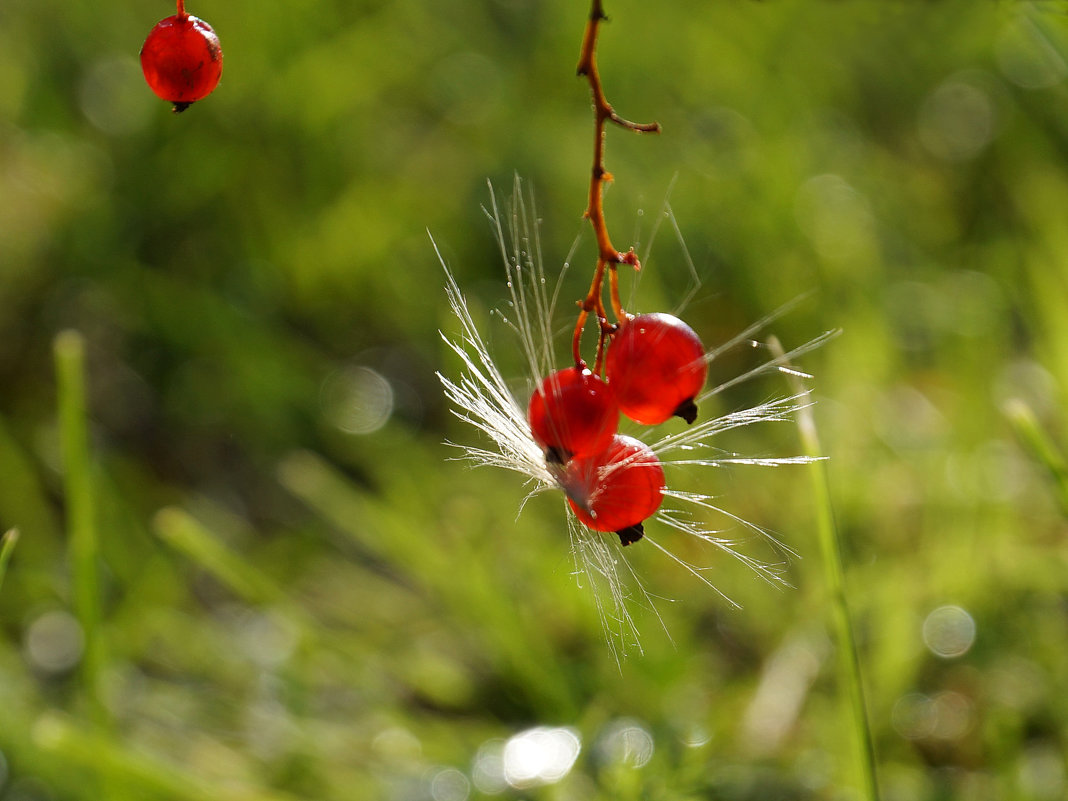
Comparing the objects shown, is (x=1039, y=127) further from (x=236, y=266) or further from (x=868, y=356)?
(x=236, y=266)

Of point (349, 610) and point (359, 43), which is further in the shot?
point (359, 43)

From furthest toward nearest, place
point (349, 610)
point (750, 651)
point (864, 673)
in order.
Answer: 1. point (349, 610)
2. point (750, 651)
3. point (864, 673)

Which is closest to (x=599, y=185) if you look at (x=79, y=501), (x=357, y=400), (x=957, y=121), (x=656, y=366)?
(x=656, y=366)

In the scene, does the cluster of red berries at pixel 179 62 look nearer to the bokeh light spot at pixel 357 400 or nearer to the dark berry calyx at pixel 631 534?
the dark berry calyx at pixel 631 534

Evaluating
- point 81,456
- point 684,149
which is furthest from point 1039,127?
point 81,456

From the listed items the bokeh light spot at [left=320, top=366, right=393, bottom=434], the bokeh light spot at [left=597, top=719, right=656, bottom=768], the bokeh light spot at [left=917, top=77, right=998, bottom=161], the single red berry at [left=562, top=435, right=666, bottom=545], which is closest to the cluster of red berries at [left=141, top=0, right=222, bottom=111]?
the single red berry at [left=562, top=435, right=666, bottom=545]

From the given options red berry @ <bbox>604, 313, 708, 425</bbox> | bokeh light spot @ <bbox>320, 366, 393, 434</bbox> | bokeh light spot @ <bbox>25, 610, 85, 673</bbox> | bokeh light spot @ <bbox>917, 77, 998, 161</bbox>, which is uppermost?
bokeh light spot @ <bbox>917, 77, 998, 161</bbox>

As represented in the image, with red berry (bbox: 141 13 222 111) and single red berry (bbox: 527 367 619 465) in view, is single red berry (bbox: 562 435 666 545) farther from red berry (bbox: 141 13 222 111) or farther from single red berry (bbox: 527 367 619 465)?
red berry (bbox: 141 13 222 111)
